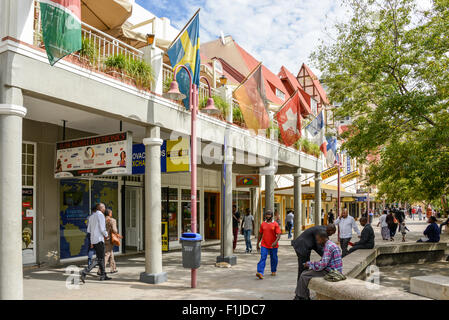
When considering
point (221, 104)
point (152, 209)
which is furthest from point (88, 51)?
point (221, 104)

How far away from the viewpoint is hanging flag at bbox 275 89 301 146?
1522cm

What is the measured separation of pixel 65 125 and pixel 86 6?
3544 mm

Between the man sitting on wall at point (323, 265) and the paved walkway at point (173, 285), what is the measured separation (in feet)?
2.58

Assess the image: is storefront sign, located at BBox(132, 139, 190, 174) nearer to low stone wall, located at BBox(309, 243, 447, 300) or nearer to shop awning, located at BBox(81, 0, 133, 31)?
shop awning, located at BBox(81, 0, 133, 31)

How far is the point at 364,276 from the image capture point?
34.7 feet

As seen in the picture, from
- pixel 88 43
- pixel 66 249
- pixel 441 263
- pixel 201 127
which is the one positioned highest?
pixel 88 43

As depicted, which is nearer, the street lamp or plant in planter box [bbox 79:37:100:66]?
plant in planter box [bbox 79:37:100:66]

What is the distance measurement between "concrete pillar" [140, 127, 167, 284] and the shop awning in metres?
4.42

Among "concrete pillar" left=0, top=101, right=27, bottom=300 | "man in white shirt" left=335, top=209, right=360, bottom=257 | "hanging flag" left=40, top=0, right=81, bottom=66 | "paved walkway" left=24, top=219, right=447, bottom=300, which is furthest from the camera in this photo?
"man in white shirt" left=335, top=209, right=360, bottom=257

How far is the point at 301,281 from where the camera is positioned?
725cm

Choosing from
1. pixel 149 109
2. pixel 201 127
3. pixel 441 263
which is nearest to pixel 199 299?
pixel 149 109

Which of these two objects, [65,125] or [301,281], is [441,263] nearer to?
[301,281]

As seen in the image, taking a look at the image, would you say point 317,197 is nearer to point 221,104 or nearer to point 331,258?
point 221,104

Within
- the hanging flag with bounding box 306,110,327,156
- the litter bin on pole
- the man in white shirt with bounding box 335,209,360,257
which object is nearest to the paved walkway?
the litter bin on pole
